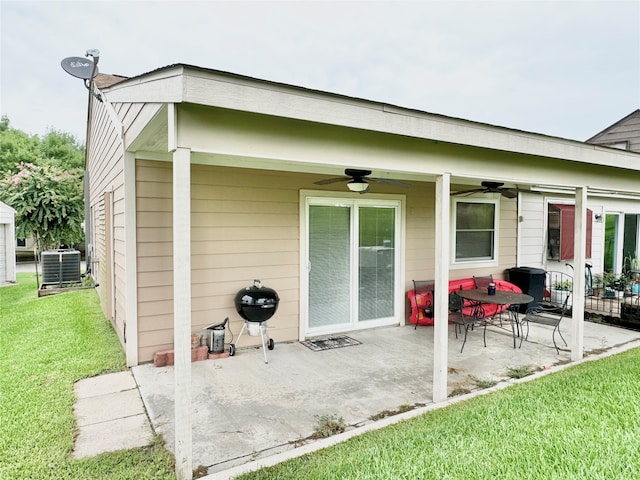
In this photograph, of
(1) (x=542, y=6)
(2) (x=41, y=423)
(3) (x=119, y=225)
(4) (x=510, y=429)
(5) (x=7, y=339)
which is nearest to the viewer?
(4) (x=510, y=429)

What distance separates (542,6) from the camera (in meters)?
13.2

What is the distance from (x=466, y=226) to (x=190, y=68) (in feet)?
20.4

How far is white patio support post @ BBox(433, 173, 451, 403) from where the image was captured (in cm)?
363

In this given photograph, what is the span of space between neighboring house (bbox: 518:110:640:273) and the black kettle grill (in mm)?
5732

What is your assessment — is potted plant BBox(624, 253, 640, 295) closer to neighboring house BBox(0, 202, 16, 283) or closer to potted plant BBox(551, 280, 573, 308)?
potted plant BBox(551, 280, 573, 308)

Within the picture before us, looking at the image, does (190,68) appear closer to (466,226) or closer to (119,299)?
(119,299)

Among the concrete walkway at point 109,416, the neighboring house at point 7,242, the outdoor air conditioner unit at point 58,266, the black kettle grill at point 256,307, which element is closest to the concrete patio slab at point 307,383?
the concrete walkway at point 109,416

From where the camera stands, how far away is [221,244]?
16.6 feet

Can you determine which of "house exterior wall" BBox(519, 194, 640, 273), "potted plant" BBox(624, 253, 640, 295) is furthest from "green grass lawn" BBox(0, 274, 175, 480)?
"potted plant" BBox(624, 253, 640, 295)

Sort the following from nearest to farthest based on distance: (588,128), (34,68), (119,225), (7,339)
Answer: (119,225) < (7,339) < (588,128) < (34,68)

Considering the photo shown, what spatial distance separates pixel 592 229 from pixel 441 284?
7.58 meters

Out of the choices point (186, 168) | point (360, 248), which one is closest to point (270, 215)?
point (360, 248)

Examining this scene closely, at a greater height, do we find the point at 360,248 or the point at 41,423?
the point at 360,248

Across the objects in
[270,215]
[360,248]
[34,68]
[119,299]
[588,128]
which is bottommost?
[119,299]
